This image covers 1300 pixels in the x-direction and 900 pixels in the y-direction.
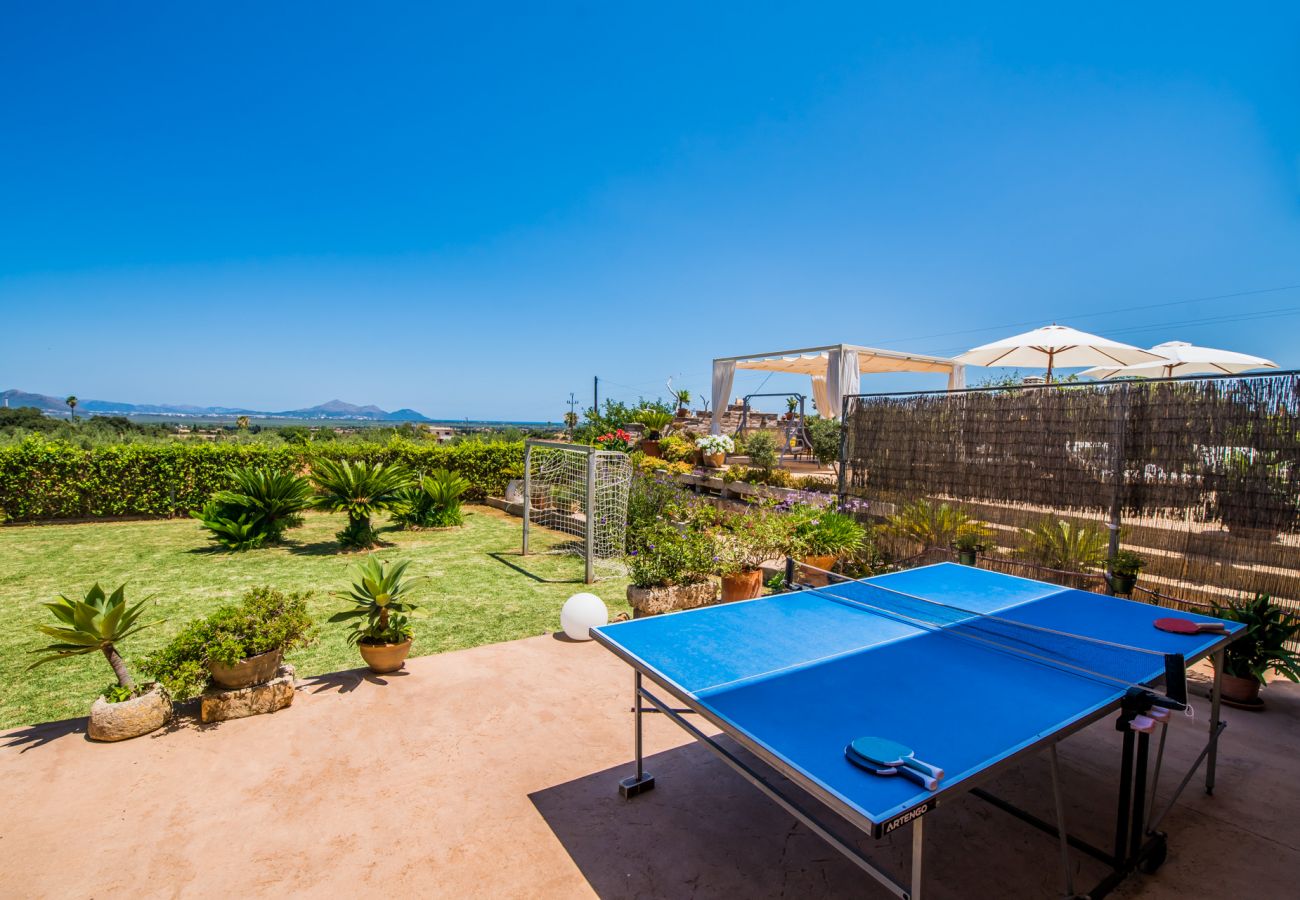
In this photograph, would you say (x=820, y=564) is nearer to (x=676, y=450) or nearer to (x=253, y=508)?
(x=676, y=450)

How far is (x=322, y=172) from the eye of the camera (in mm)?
16234

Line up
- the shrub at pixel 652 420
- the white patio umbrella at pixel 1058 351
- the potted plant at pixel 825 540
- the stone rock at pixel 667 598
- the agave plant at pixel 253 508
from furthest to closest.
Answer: the shrub at pixel 652 420 → the agave plant at pixel 253 508 → the white patio umbrella at pixel 1058 351 → the potted plant at pixel 825 540 → the stone rock at pixel 667 598

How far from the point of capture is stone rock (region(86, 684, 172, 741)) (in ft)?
11.2

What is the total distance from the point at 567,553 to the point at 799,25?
892cm

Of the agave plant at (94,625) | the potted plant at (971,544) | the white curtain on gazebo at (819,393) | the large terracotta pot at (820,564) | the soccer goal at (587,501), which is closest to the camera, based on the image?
the agave plant at (94,625)

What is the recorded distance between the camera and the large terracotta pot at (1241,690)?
4.09 metres

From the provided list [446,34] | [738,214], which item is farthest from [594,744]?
[738,214]

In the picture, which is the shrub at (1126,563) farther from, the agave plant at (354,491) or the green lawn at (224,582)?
the agave plant at (354,491)

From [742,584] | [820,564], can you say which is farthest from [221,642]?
[820,564]

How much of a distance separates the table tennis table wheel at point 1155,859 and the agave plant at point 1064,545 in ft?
11.6

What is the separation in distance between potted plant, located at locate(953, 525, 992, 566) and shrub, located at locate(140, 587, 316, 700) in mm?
6116

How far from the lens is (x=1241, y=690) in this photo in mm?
4117

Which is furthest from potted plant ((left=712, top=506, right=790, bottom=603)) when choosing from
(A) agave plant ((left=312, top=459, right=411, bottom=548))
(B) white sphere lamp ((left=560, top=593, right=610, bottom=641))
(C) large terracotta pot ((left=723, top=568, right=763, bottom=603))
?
(A) agave plant ((left=312, top=459, right=411, bottom=548))

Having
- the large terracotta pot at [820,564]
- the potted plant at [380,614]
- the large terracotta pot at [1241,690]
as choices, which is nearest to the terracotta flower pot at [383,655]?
the potted plant at [380,614]
